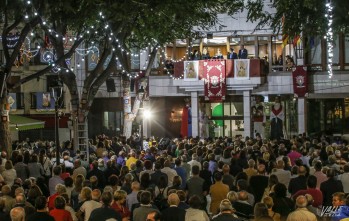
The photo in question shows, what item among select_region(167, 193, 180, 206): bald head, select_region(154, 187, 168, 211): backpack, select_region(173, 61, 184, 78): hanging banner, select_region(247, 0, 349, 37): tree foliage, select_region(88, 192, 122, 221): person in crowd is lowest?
select_region(154, 187, 168, 211): backpack

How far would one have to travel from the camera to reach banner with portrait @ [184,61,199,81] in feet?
110

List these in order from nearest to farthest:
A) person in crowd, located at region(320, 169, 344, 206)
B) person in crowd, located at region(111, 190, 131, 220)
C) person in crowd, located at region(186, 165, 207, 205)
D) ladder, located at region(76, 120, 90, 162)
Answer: person in crowd, located at region(111, 190, 131, 220) → person in crowd, located at region(320, 169, 344, 206) → person in crowd, located at region(186, 165, 207, 205) → ladder, located at region(76, 120, 90, 162)

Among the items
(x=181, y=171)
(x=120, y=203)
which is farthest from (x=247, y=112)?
(x=120, y=203)

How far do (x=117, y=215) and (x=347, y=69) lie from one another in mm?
25274

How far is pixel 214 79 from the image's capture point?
3319 centimetres

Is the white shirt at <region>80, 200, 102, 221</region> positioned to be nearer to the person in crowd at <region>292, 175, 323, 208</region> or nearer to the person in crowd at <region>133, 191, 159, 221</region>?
the person in crowd at <region>133, 191, 159, 221</region>

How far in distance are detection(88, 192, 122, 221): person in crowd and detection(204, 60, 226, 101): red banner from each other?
914 inches

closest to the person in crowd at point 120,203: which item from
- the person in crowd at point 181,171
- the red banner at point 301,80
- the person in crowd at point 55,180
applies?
the person in crowd at point 55,180

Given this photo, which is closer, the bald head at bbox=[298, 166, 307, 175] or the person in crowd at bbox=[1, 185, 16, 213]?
the person in crowd at bbox=[1, 185, 16, 213]

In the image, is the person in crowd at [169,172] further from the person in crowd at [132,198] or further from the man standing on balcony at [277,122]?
the man standing on balcony at [277,122]

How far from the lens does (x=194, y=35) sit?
32.0 meters

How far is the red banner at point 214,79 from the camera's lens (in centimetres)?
3297

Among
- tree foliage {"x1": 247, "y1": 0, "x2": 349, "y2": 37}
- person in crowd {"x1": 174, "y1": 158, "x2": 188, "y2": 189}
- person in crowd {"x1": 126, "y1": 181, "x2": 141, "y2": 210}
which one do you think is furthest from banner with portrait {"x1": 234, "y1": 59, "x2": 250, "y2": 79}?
person in crowd {"x1": 126, "y1": 181, "x2": 141, "y2": 210}

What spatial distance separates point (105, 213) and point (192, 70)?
24.0 metres
